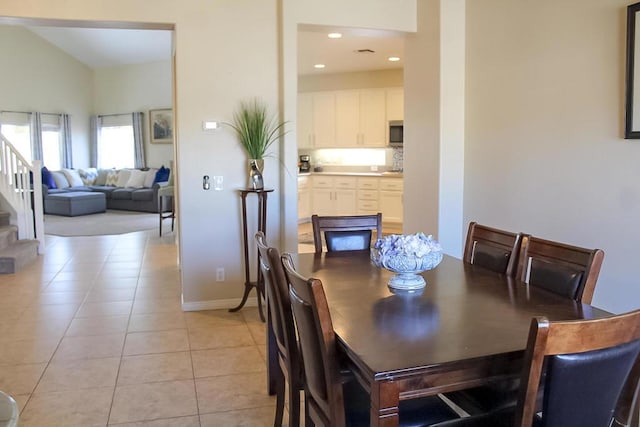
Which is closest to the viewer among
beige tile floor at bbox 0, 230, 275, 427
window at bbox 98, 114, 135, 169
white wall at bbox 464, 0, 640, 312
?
beige tile floor at bbox 0, 230, 275, 427

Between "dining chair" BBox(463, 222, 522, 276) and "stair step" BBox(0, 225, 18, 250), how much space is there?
5523mm

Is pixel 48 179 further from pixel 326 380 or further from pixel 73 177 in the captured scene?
pixel 326 380

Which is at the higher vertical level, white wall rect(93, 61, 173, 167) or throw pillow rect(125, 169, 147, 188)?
white wall rect(93, 61, 173, 167)

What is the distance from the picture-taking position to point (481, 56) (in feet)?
13.7

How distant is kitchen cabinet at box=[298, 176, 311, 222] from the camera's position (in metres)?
8.94

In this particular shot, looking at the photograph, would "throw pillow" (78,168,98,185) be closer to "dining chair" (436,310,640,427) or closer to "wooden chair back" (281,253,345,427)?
"wooden chair back" (281,253,345,427)

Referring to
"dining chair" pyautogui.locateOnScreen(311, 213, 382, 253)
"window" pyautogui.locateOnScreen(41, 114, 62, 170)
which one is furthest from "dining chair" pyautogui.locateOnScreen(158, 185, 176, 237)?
"dining chair" pyautogui.locateOnScreen(311, 213, 382, 253)

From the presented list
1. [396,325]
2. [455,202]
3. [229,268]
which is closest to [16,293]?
[229,268]

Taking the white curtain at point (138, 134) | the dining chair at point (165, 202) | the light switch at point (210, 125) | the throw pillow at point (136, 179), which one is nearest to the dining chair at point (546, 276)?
the light switch at point (210, 125)

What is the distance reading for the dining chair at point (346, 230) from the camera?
315cm

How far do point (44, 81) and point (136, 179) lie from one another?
2.93 meters

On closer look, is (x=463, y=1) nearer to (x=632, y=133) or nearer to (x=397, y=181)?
(x=632, y=133)

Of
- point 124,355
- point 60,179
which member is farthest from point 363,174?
point 60,179

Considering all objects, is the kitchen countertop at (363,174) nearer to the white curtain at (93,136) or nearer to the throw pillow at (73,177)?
the throw pillow at (73,177)
